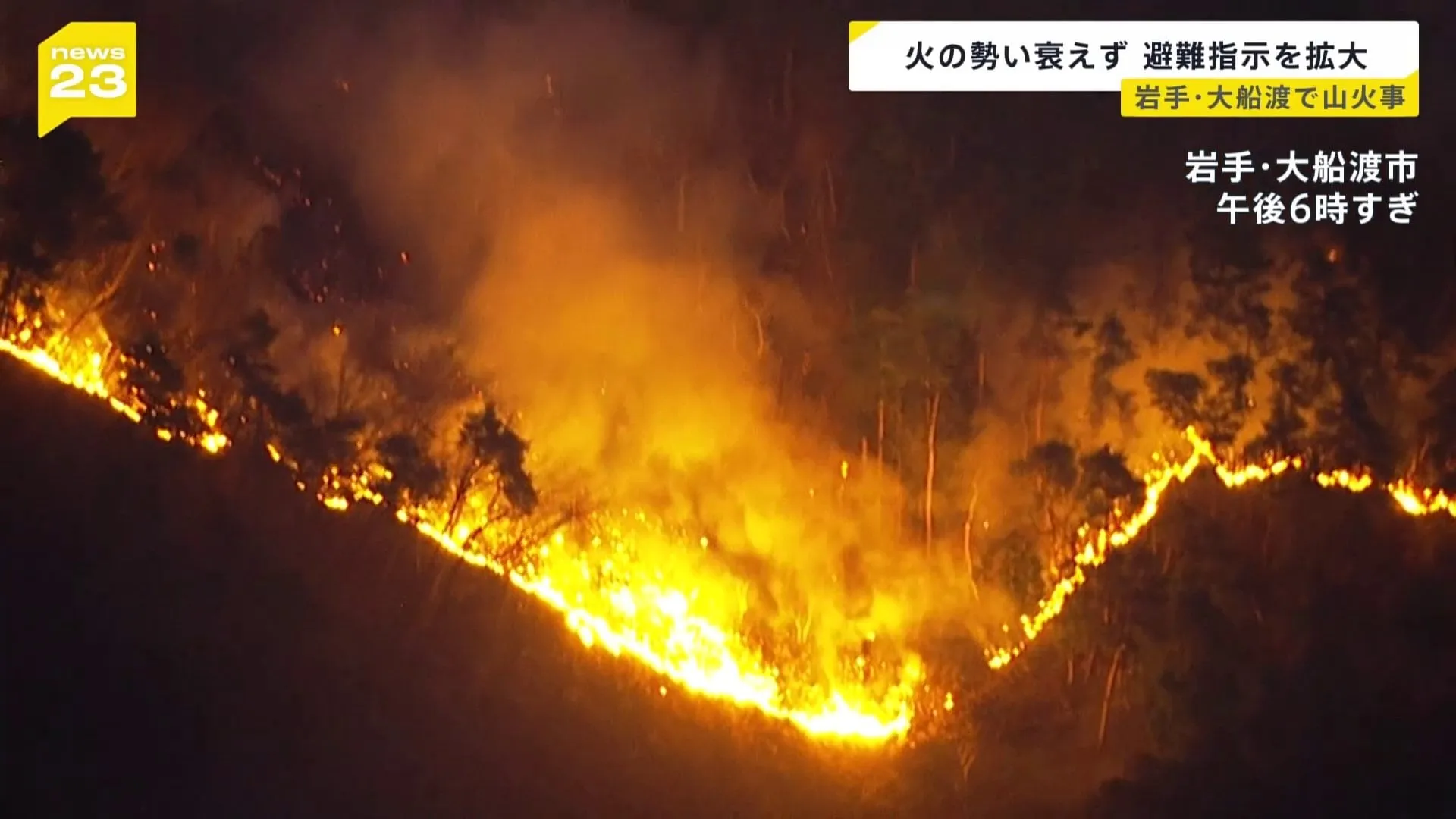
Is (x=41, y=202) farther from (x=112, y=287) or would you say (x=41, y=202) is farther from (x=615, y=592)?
(x=615, y=592)

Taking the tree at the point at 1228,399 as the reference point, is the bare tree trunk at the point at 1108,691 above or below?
below

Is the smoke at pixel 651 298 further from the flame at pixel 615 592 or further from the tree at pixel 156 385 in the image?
the tree at pixel 156 385

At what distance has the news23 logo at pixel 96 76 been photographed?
243 centimetres

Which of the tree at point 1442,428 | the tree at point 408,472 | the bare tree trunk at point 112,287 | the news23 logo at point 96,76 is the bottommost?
the tree at point 408,472

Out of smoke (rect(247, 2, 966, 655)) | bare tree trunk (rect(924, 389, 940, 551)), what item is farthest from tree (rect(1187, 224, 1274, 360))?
smoke (rect(247, 2, 966, 655))

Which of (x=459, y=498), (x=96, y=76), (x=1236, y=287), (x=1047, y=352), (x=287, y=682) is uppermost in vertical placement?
(x=96, y=76)

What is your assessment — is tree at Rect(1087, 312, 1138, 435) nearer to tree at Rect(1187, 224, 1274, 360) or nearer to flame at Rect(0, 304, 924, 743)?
tree at Rect(1187, 224, 1274, 360)

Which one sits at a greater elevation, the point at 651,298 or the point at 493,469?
the point at 651,298

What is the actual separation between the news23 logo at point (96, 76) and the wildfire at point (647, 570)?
40cm

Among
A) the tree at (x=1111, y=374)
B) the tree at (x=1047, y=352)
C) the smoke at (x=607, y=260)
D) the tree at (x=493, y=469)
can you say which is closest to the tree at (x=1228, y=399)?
the tree at (x=1111, y=374)

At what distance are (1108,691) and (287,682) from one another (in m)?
1.50

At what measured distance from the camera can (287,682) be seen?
2.38 meters

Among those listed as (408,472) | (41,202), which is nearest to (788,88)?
(408,472)

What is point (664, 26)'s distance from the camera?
2482 mm
